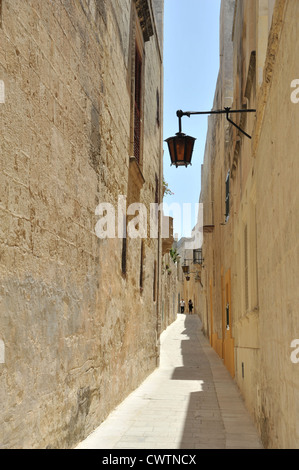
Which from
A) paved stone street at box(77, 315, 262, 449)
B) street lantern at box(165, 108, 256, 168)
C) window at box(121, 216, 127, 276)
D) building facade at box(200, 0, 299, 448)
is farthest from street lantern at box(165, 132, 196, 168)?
paved stone street at box(77, 315, 262, 449)

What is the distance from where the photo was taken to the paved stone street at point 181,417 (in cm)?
586

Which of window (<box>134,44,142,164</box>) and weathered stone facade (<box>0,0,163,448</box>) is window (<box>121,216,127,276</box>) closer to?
weathered stone facade (<box>0,0,163,448</box>)

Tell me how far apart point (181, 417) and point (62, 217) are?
387 centimetres

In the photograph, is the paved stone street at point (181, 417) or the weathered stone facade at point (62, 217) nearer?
the weathered stone facade at point (62, 217)

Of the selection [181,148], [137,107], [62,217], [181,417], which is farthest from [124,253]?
[62,217]

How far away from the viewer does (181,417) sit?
7418 mm

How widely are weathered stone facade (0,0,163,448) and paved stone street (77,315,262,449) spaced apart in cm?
29

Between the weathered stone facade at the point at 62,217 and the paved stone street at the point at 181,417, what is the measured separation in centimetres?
29

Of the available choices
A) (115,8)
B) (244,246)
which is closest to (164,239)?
(244,246)

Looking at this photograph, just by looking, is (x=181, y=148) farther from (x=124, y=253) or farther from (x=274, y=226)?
(x=274, y=226)

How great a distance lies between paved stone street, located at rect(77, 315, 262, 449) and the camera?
5863 millimetres

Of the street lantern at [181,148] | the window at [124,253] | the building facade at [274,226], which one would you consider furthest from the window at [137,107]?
the street lantern at [181,148]

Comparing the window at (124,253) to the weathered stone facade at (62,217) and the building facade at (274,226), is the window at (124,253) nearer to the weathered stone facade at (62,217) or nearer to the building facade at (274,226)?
the weathered stone facade at (62,217)
